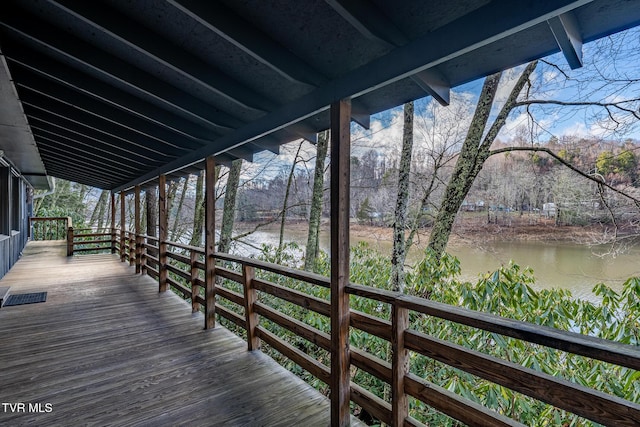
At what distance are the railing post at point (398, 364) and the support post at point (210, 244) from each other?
8.71 feet

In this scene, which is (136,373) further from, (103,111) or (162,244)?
(162,244)

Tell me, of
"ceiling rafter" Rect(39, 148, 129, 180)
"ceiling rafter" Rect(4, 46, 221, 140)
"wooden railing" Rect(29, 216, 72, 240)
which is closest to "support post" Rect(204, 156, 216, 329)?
"ceiling rafter" Rect(4, 46, 221, 140)

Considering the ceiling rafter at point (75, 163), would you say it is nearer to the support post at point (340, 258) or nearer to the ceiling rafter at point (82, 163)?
the ceiling rafter at point (82, 163)

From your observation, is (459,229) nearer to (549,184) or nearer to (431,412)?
(549,184)

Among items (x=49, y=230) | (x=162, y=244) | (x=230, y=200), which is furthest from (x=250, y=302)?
(x=49, y=230)

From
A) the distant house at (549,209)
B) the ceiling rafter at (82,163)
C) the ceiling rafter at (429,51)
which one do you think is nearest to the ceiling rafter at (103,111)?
the ceiling rafter at (429,51)

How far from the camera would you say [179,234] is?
1162 centimetres

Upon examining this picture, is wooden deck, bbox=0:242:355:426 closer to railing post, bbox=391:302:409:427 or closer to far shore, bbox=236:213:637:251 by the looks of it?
railing post, bbox=391:302:409:427

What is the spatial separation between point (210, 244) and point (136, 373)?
59.7 inches

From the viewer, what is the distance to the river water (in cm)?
376

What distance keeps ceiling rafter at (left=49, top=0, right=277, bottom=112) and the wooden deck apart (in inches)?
88.7

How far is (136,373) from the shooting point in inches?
111

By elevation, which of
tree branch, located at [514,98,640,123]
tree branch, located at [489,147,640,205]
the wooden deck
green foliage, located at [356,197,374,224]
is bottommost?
the wooden deck

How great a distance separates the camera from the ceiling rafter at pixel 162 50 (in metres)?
1.87
